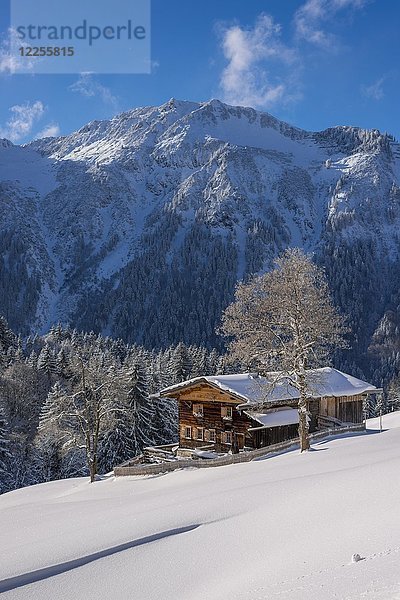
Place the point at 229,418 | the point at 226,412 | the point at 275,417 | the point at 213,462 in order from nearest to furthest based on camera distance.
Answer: the point at 213,462 → the point at 275,417 → the point at 229,418 → the point at 226,412

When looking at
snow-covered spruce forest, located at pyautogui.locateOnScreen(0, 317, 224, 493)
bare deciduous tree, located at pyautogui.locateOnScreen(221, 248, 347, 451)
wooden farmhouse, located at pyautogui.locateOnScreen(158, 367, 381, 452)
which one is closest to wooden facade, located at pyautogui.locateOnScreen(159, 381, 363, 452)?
wooden farmhouse, located at pyautogui.locateOnScreen(158, 367, 381, 452)

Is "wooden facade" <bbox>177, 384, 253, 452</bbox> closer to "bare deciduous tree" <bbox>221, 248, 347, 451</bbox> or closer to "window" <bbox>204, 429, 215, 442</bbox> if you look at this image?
"window" <bbox>204, 429, 215, 442</bbox>

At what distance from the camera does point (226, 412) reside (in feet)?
119

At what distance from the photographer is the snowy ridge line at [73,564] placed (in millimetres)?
9992

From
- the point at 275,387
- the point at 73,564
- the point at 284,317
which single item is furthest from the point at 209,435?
the point at 73,564

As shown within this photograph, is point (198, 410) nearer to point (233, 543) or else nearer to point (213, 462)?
point (213, 462)

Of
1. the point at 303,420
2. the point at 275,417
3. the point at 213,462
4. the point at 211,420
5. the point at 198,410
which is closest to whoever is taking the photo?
the point at 303,420

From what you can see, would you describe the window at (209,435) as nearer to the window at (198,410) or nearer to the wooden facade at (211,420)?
the wooden facade at (211,420)

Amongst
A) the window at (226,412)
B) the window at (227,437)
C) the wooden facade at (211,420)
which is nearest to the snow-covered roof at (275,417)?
the wooden facade at (211,420)

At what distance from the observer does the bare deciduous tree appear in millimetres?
24328

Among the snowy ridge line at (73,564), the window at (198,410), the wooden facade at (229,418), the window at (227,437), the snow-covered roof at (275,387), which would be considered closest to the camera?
the snowy ridge line at (73,564)

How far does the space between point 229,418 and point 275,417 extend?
362 cm

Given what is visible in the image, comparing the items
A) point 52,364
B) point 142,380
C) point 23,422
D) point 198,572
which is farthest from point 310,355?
point 52,364

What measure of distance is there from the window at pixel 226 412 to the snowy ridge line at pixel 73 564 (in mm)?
23861
